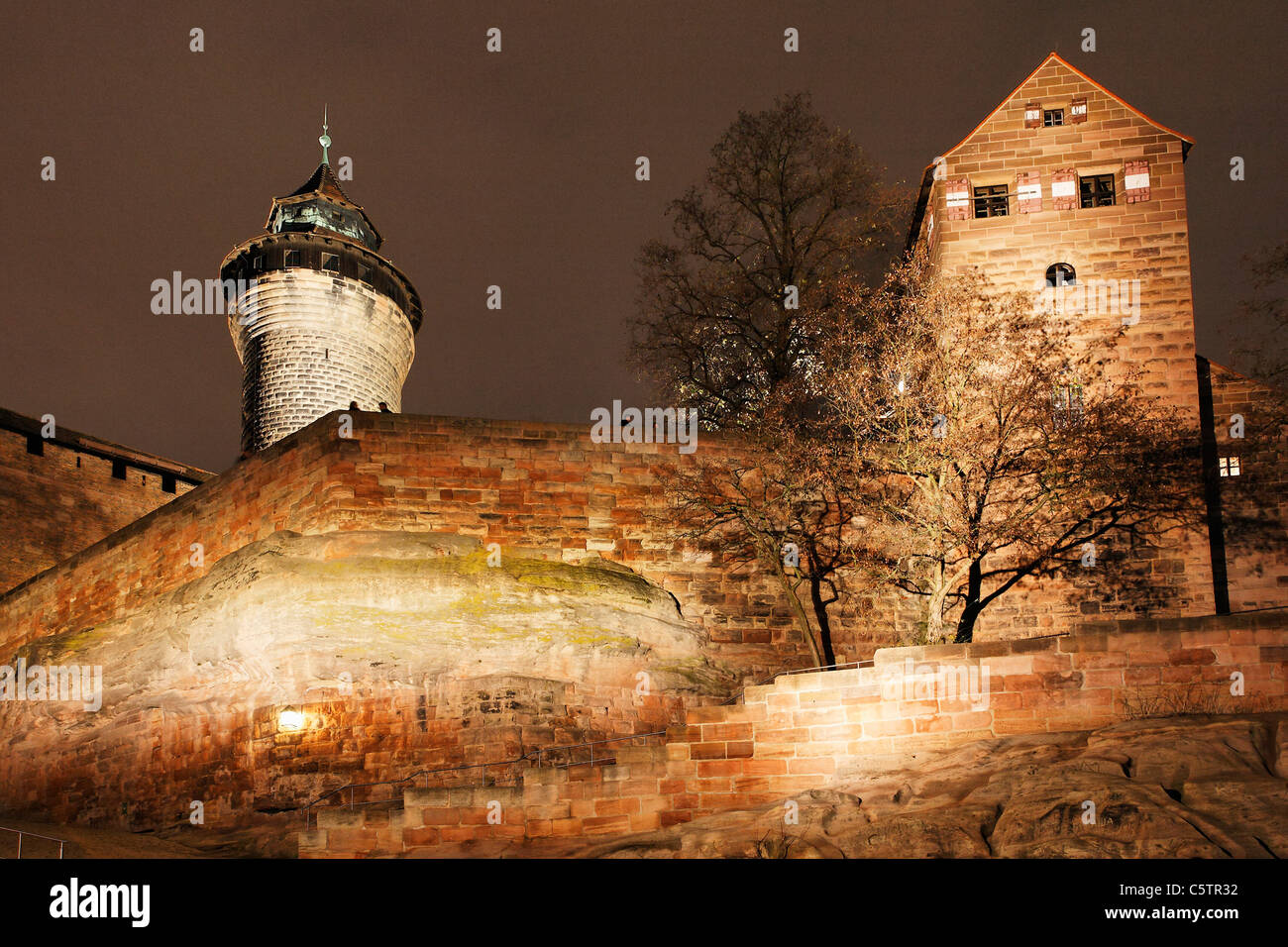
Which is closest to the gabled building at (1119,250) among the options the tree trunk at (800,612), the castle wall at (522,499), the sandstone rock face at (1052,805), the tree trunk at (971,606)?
the tree trunk at (971,606)

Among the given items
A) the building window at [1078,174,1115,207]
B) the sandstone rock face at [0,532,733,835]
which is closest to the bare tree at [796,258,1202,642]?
the building window at [1078,174,1115,207]

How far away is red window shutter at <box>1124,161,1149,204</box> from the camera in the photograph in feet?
61.6

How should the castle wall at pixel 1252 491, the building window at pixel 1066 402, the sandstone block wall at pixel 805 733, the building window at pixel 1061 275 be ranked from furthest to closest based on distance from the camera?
the building window at pixel 1061 275 → the castle wall at pixel 1252 491 → the building window at pixel 1066 402 → the sandstone block wall at pixel 805 733

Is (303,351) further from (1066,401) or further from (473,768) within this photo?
(1066,401)

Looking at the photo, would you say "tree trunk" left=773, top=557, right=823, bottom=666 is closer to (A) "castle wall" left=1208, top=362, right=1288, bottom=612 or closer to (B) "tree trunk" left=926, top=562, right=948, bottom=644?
(B) "tree trunk" left=926, top=562, right=948, bottom=644

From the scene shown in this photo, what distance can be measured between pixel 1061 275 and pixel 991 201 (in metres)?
1.70

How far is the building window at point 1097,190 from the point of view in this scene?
18891 millimetres

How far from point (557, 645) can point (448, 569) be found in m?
1.82

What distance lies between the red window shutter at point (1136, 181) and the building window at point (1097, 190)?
0.23 m

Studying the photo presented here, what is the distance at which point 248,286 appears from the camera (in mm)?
32875

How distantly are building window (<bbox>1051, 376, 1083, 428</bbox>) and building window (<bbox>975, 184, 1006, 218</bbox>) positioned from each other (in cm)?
339

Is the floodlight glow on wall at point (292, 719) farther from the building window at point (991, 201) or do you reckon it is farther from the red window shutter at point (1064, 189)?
the red window shutter at point (1064, 189)

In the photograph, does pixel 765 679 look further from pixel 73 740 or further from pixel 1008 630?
pixel 73 740
